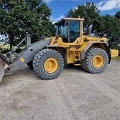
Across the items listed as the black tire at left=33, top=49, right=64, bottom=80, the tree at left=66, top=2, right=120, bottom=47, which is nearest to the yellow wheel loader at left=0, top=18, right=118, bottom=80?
the black tire at left=33, top=49, right=64, bottom=80

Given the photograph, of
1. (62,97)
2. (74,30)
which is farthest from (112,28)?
(62,97)

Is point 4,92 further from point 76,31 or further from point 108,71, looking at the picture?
point 108,71

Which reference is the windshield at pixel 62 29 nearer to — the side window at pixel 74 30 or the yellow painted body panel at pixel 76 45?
the side window at pixel 74 30

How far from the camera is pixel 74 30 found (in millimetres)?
8148

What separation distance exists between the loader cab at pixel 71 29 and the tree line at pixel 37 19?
10.8 meters

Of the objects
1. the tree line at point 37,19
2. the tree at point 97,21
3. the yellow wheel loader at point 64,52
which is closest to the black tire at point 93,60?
the yellow wheel loader at point 64,52

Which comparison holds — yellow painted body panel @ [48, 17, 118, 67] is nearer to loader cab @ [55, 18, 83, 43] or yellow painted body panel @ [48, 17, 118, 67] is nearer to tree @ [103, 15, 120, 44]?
loader cab @ [55, 18, 83, 43]

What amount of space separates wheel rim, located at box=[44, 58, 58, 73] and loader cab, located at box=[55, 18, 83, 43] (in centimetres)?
117

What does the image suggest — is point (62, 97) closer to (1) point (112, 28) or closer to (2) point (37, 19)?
(2) point (37, 19)

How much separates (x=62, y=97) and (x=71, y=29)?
3482mm

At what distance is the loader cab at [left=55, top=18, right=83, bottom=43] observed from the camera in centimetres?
802

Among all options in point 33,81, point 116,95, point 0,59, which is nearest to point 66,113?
point 116,95

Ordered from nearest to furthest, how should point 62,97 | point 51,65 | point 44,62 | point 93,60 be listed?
point 62,97, point 44,62, point 51,65, point 93,60

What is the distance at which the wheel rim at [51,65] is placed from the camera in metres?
7.23
